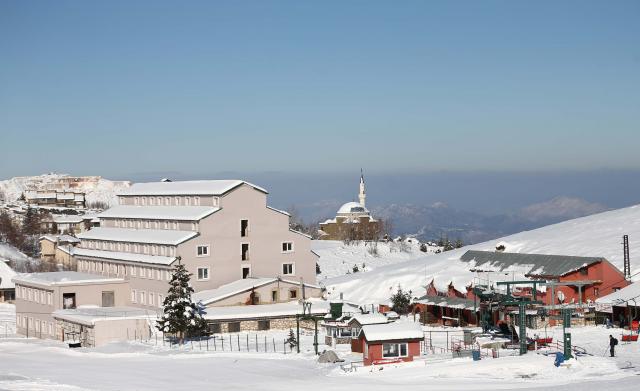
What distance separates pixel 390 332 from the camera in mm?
51219

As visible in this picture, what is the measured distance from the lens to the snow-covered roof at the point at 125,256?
75.6 m

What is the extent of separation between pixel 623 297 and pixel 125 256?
40.8 metres

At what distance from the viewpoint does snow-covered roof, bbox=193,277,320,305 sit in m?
72.0

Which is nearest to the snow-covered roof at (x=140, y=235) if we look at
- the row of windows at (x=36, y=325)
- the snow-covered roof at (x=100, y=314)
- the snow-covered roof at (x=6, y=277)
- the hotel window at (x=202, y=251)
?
the hotel window at (x=202, y=251)

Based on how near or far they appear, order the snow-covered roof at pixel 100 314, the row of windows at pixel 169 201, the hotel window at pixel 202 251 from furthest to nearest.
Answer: the row of windows at pixel 169 201, the hotel window at pixel 202 251, the snow-covered roof at pixel 100 314

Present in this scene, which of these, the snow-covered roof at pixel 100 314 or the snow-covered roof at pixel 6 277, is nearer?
the snow-covered roof at pixel 100 314

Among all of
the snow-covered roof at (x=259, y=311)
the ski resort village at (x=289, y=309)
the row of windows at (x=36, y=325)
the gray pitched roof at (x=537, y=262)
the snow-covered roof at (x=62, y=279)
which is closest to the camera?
the ski resort village at (x=289, y=309)

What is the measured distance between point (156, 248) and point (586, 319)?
34.4 meters

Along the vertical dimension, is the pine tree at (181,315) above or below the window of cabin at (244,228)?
below

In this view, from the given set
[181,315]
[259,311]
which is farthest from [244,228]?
[181,315]

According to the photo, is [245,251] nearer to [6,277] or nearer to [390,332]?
[390,332]

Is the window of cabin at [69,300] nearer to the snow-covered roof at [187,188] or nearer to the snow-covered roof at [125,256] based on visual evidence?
the snow-covered roof at [125,256]

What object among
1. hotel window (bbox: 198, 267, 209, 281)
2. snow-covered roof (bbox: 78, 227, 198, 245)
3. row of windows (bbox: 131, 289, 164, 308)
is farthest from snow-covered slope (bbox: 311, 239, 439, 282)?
hotel window (bbox: 198, 267, 209, 281)

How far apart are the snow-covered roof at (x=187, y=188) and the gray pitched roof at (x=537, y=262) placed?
19.6 meters
